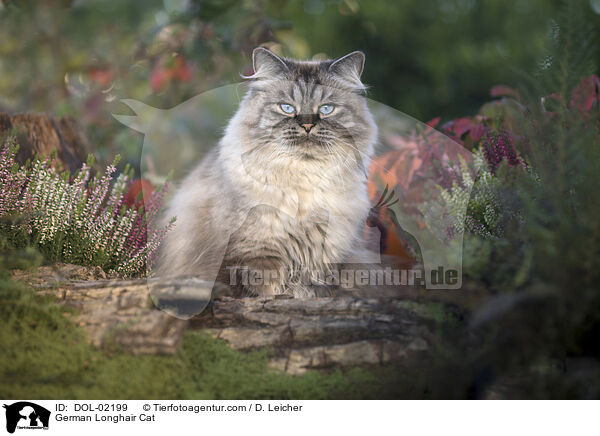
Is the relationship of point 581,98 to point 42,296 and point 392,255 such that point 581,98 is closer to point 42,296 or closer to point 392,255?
point 392,255

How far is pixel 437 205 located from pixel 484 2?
97.0 inches

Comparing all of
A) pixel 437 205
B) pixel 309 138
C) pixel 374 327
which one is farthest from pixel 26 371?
pixel 437 205

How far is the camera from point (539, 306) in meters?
1.15

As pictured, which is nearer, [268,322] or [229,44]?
[268,322]

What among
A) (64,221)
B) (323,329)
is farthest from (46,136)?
(323,329)

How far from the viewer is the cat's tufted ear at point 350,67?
184 cm

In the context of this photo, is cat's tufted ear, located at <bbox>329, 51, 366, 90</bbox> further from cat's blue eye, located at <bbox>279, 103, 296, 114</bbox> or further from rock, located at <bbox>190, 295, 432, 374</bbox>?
rock, located at <bbox>190, 295, 432, 374</bbox>

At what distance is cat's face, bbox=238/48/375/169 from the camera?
1.81m

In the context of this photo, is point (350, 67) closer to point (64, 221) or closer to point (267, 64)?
point (267, 64)

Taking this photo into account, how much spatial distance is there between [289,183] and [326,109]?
31 centimetres

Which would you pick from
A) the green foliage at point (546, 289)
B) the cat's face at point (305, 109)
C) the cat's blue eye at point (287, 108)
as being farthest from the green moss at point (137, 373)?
the cat's blue eye at point (287, 108)

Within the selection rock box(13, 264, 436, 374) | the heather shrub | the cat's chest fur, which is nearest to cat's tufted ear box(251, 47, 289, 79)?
the cat's chest fur
